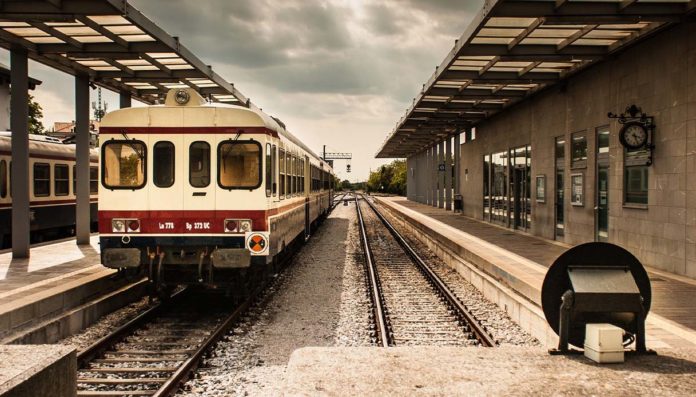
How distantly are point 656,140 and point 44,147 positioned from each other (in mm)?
15413

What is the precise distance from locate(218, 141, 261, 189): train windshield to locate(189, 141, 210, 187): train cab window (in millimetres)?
200

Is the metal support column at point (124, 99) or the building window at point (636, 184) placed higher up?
the metal support column at point (124, 99)

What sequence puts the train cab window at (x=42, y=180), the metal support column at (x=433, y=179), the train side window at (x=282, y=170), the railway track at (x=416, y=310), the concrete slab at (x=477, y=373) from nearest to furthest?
the concrete slab at (x=477, y=373), the railway track at (x=416, y=310), the train side window at (x=282, y=170), the train cab window at (x=42, y=180), the metal support column at (x=433, y=179)

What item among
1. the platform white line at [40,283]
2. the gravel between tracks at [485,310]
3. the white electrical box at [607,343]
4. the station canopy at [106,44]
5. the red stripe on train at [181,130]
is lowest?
the gravel between tracks at [485,310]

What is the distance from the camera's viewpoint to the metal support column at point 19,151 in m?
12.2

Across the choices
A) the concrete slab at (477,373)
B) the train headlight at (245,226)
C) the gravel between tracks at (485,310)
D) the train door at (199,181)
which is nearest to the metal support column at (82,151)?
the train door at (199,181)

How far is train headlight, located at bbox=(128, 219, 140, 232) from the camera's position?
882 cm

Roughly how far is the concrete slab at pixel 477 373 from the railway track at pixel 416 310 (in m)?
2.37

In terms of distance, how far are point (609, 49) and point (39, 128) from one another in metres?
46.2

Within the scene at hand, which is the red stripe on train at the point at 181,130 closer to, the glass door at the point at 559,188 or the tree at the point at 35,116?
the glass door at the point at 559,188

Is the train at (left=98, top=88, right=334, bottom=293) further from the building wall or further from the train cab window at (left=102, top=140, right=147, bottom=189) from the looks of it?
the building wall

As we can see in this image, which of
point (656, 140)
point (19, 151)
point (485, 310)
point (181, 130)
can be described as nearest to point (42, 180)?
point (19, 151)

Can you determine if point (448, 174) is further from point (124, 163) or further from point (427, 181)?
point (124, 163)

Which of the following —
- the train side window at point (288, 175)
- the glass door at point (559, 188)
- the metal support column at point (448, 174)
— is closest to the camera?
the train side window at point (288, 175)
